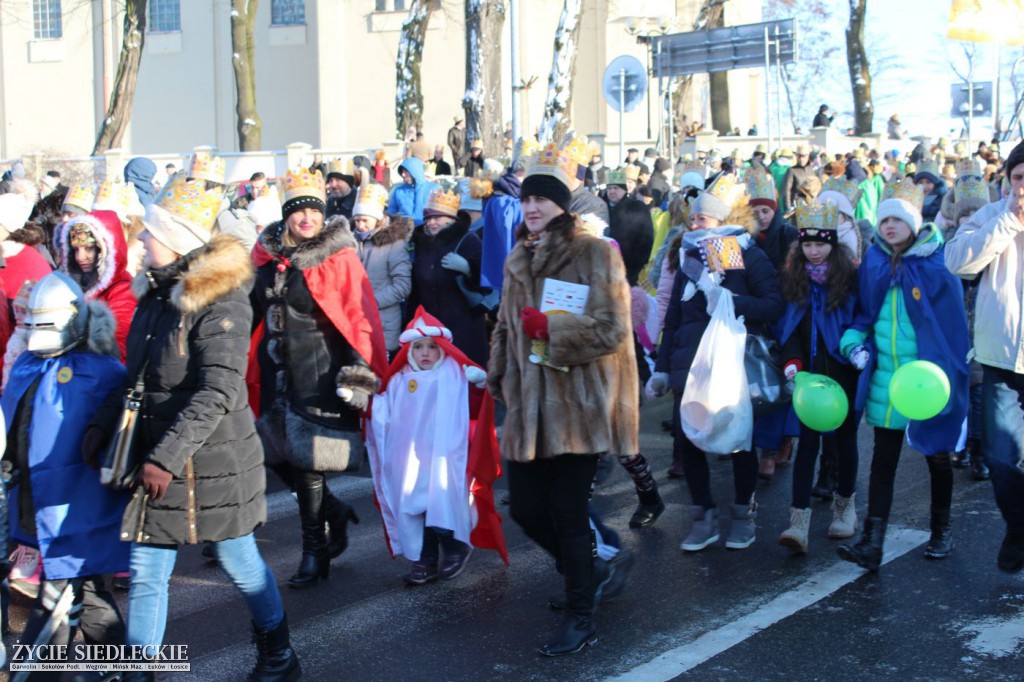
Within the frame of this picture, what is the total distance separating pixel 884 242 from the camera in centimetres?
Result: 645

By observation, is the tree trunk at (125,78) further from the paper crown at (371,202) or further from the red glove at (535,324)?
the red glove at (535,324)

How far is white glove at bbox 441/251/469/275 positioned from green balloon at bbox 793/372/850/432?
2758 millimetres

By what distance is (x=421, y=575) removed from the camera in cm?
630

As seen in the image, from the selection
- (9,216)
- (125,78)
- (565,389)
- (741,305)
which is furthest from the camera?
(125,78)

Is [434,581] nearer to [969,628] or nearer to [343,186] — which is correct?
[969,628]

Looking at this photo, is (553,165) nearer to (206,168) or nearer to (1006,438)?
(1006,438)

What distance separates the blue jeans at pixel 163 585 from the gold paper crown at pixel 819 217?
348 centimetres

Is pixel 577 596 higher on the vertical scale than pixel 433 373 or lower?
lower

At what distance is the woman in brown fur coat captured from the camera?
519 centimetres

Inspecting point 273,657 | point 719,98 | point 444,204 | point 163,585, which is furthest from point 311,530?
point 719,98

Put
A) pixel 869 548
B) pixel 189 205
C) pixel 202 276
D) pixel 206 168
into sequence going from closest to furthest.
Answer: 1. pixel 202 276
2. pixel 189 205
3. pixel 869 548
4. pixel 206 168

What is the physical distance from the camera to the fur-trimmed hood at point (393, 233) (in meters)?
8.59

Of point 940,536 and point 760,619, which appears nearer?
point 760,619

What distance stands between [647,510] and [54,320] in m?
3.65
